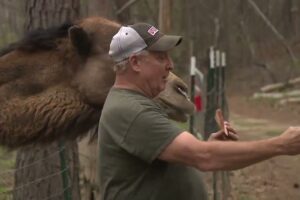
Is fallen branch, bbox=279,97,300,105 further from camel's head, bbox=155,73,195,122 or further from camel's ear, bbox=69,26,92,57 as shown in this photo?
camel's head, bbox=155,73,195,122

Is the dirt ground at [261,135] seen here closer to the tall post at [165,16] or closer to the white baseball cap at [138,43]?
the tall post at [165,16]

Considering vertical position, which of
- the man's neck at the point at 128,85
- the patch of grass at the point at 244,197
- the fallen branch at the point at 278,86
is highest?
the man's neck at the point at 128,85

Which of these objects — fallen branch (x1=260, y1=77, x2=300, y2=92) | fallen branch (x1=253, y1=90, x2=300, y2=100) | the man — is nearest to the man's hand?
the man

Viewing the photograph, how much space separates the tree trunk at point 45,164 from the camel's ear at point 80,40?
1.69 meters

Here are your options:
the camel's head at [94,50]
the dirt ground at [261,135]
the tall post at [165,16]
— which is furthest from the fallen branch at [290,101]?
the camel's head at [94,50]

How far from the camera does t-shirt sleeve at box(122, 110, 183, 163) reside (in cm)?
394

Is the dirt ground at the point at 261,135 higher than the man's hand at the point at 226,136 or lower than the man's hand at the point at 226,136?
lower

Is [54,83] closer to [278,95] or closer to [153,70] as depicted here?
[153,70]

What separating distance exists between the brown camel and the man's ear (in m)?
1.59

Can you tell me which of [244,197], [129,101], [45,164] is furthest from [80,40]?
[244,197]

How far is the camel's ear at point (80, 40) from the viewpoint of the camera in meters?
5.63

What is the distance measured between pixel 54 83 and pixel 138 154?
6.55ft

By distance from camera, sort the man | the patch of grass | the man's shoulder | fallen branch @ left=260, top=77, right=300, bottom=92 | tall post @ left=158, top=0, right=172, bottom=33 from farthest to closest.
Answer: fallen branch @ left=260, top=77, right=300, bottom=92, tall post @ left=158, top=0, right=172, bottom=33, the patch of grass, the man's shoulder, the man

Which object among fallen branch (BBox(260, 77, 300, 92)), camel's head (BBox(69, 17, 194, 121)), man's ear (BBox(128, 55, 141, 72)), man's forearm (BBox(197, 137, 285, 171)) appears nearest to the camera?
man's forearm (BBox(197, 137, 285, 171))
